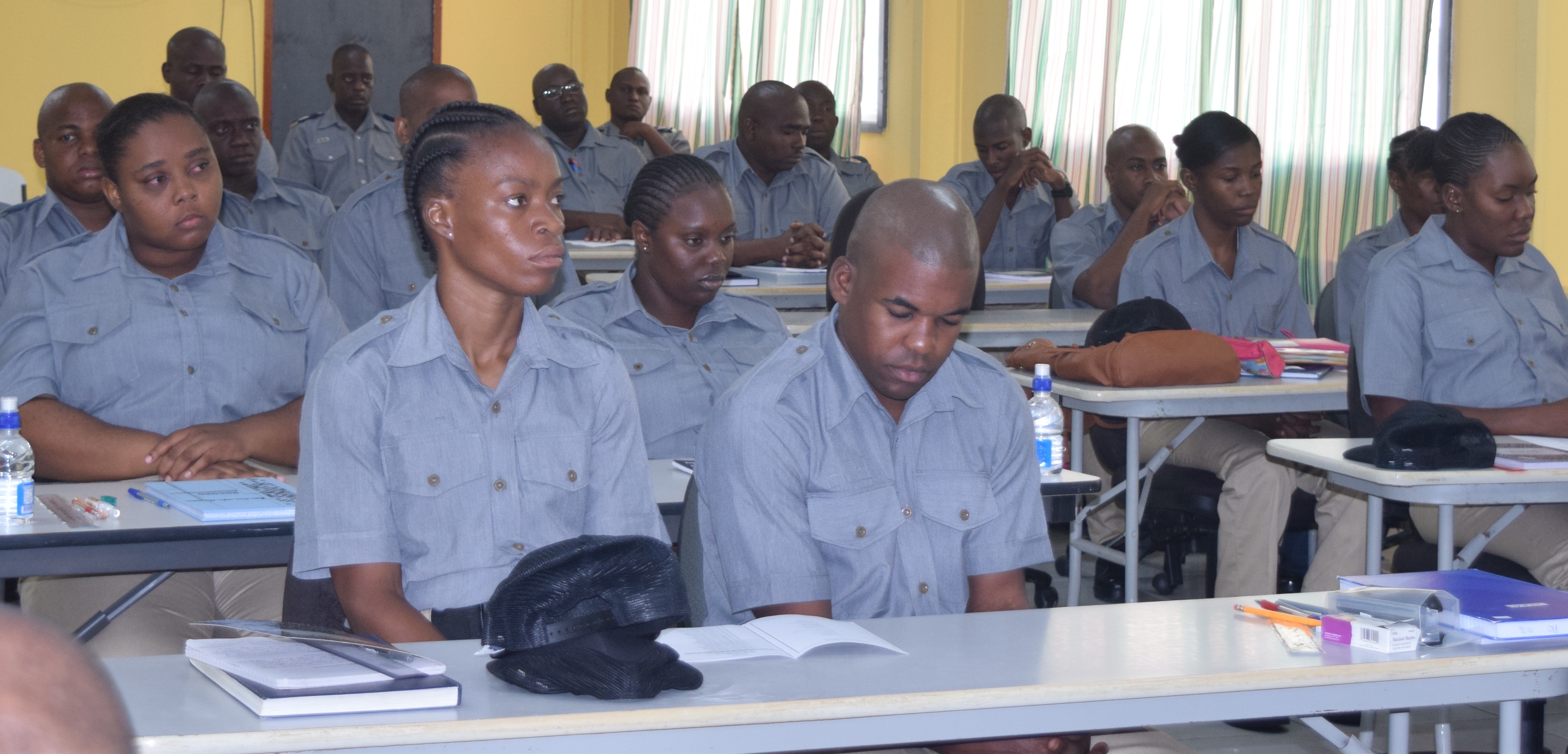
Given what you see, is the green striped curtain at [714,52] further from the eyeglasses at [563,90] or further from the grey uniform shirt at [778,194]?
the grey uniform shirt at [778,194]

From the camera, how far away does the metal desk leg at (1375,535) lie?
2.78 meters

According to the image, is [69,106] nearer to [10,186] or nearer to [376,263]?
[376,263]

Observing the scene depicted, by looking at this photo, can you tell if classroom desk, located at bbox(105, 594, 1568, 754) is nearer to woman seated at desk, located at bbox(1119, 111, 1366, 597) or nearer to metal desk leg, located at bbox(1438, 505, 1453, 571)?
metal desk leg, located at bbox(1438, 505, 1453, 571)

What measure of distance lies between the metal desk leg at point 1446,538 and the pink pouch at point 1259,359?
3.24 ft

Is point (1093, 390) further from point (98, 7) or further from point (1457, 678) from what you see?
point (98, 7)

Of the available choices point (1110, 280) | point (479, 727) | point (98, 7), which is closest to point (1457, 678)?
point (479, 727)

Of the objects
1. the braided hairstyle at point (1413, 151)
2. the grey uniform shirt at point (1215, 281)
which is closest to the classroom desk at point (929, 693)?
the braided hairstyle at point (1413, 151)

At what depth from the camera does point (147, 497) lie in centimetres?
237

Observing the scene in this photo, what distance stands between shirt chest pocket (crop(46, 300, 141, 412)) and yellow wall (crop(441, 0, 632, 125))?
19.7ft

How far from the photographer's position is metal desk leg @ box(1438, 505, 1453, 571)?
8.64ft

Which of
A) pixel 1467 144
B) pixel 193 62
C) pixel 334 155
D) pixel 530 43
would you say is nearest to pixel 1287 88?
pixel 1467 144

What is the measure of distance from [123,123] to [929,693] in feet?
6.61

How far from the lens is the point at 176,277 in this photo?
9.02ft

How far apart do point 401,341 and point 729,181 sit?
3.84m
